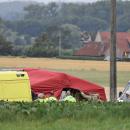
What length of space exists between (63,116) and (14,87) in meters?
5.93

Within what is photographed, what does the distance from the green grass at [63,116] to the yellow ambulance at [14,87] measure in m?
4.31

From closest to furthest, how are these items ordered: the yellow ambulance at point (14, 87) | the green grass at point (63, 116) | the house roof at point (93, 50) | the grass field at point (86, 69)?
→ the green grass at point (63, 116) → the yellow ambulance at point (14, 87) → the grass field at point (86, 69) → the house roof at point (93, 50)

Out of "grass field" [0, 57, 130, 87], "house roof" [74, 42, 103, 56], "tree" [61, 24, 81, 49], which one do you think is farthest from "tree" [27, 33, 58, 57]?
"tree" [61, 24, 81, 49]

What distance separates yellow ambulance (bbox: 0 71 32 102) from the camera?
15117mm

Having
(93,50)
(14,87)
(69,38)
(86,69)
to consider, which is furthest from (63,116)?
(69,38)

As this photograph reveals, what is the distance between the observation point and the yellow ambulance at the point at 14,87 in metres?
15.1

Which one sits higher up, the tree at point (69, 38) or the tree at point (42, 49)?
the tree at point (69, 38)

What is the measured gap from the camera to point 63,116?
9703mm

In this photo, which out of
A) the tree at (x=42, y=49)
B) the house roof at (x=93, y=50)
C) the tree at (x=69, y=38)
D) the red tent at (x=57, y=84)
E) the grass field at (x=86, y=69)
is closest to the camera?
the red tent at (x=57, y=84)

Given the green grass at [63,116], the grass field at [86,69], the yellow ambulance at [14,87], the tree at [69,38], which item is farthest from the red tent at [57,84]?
the tree at [69,38]

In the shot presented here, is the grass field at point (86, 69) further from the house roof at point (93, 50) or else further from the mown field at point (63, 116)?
the mown field at point (63, 116)

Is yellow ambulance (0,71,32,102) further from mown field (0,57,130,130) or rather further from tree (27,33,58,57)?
tree (27,33,58,57)

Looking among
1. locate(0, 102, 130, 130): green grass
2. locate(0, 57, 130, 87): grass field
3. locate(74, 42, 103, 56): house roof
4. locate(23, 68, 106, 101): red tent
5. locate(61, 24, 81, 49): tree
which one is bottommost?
locate(0, 57, 130, 87): grass field

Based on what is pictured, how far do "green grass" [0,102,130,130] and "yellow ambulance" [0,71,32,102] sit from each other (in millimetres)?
4307
